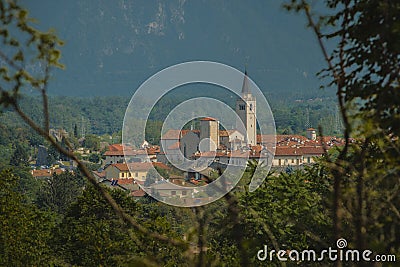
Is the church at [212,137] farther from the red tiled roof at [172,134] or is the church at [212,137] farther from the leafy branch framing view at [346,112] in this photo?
the leafy branch framing view at [346,112]

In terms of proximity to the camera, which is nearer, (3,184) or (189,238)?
(189,238)

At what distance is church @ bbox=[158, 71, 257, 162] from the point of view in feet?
222

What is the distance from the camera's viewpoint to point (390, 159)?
9.72ft

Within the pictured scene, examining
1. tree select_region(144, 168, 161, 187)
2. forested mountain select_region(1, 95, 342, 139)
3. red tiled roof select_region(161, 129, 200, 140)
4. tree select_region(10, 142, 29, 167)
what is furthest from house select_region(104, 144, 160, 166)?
forested mountain select_region(1, 95, 342, 139)

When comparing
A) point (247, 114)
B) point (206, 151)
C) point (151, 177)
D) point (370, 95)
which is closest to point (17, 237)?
point (370, 95)

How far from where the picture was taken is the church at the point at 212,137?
6775 centimetres

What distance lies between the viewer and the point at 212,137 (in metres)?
70.1

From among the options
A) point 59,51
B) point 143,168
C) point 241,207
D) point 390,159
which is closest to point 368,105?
point 390,159

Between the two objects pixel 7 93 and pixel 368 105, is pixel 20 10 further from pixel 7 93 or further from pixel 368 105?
pixel 368 105

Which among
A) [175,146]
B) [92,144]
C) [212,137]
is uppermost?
[92,144]

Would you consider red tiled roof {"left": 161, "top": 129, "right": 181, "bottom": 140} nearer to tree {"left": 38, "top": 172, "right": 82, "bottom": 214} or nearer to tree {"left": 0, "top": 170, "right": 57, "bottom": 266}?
Answer: tree {"left": 38, "top": 172, "right": 82, "bottom": 214}

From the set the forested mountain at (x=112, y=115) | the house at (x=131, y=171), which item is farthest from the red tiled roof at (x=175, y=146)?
the forested mountain at (x=112, y=115)

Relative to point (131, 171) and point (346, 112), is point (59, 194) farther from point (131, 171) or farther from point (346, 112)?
point (346, 112)

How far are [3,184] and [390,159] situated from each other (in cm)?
1115
